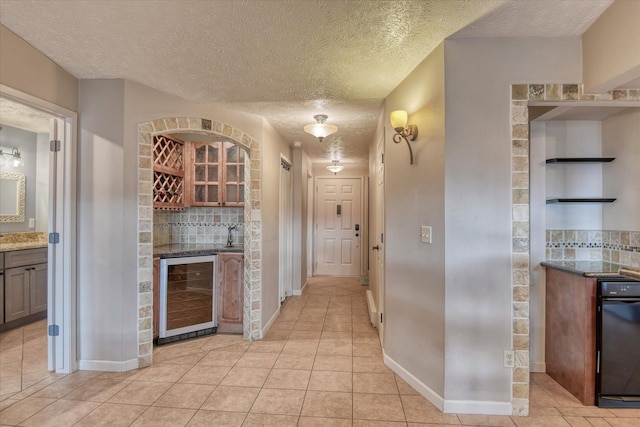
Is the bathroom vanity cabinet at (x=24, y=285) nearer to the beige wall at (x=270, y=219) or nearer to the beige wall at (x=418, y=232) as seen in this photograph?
the beige wall at (x=270, y=219)

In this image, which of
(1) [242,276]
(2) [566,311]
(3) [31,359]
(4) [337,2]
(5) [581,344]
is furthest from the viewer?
(1) [242,276]

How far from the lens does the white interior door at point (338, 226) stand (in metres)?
6.94

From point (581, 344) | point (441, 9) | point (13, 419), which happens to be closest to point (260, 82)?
point (441, 9)

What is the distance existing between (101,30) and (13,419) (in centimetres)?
257

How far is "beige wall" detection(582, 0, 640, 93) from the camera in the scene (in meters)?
1.71

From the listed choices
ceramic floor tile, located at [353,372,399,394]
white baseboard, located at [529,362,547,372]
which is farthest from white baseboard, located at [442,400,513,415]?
white baseboard, located at [529,362,547,372]

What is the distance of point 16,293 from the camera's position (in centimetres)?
366

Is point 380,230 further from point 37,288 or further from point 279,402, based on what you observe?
point 37,288

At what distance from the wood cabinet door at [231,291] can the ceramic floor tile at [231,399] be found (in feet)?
3.72

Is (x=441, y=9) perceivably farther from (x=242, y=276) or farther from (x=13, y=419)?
(x=13, y=419)

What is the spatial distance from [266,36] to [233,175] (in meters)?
2.31

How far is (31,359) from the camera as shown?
2918 millimetres

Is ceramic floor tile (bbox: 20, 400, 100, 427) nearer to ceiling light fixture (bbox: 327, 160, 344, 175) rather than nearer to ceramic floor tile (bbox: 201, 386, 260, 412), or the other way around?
ceramic floor tile (bbox: 201, 386, 260, 412)

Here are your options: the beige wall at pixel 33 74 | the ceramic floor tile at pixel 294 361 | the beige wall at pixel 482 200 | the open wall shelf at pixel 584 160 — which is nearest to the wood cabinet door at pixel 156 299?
the ceramic floor tile at pixel 294 361
